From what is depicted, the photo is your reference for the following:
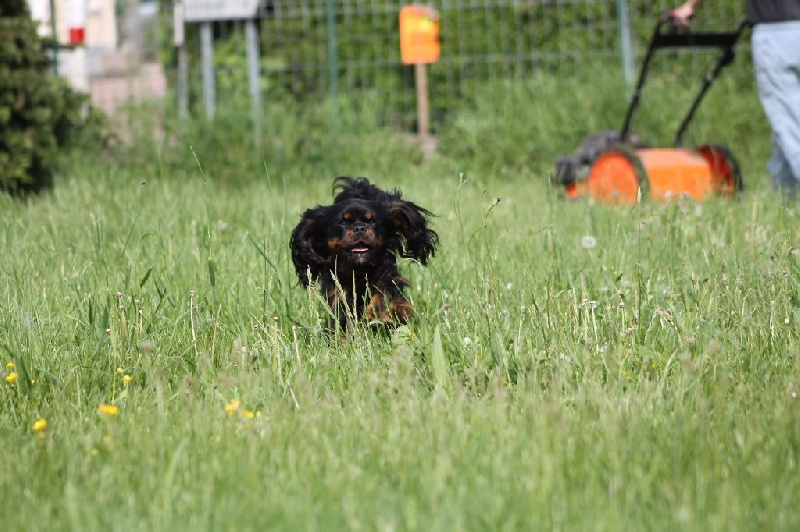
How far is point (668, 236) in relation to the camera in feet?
15.7

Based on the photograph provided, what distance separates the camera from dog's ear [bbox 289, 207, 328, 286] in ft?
14.4

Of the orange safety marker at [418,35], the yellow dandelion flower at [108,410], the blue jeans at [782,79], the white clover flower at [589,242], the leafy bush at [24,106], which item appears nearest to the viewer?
the yellow dandelion flower at [108,410]

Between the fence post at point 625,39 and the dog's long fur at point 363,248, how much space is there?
582cm

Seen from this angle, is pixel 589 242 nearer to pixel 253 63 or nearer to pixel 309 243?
pixel 309 243

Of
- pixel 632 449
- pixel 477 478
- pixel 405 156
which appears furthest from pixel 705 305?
pixel 405 156

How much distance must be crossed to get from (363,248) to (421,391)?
0.99 metres

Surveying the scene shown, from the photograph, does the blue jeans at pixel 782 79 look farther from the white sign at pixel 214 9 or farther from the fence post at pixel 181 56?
the white sign at pixel 214 9

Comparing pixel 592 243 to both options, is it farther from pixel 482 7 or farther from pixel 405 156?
pixel 482 7

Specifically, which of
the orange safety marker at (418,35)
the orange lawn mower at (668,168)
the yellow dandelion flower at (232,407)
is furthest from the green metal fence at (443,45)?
the yellow dandelion flower at (232,407)

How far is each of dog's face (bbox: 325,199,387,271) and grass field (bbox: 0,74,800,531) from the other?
0.22 m

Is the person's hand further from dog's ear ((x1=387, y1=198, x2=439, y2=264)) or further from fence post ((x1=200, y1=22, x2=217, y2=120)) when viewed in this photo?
fence post ((x1=200, y1=22, x2=217, y2=120))

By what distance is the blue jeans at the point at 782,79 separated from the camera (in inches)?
260

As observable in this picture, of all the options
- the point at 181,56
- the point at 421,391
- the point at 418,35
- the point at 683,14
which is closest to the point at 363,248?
the point at 421,391

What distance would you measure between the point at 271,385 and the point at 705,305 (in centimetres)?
158
